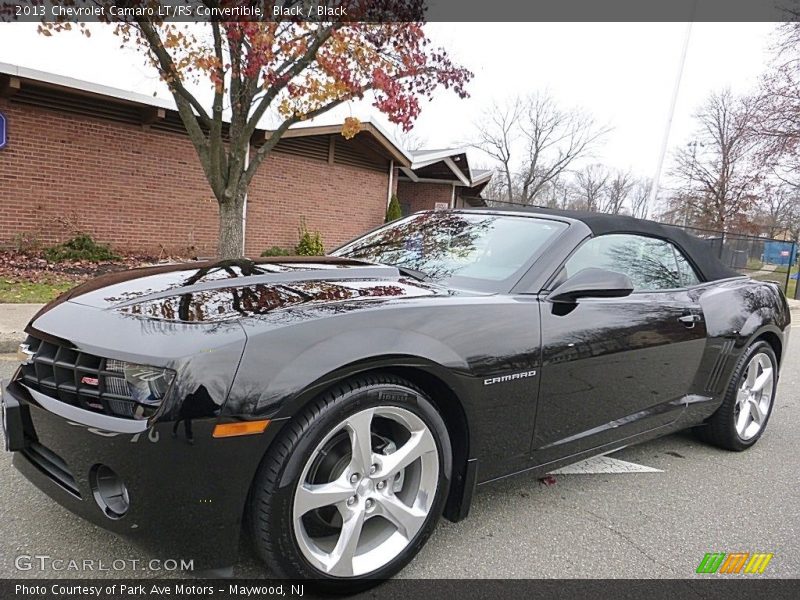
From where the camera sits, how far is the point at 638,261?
10.9 ft

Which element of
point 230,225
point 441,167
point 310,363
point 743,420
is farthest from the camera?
point 441,167

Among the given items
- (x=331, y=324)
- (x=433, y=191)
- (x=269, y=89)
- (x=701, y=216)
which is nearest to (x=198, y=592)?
(x=331, y=324)

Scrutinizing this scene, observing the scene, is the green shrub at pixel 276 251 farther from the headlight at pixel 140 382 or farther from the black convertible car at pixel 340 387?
the headlight at pixel 140 382

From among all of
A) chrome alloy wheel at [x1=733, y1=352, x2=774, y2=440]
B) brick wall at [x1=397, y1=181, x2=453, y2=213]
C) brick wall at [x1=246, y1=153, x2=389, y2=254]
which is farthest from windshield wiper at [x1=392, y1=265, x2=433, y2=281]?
brick wall at [x1=397, y1=181, x2=453, y2=213]

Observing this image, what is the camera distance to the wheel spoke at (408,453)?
2084 mm

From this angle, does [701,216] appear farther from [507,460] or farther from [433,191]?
[507,460]

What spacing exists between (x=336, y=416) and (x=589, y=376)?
1330 mm

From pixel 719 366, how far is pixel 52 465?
3506mm

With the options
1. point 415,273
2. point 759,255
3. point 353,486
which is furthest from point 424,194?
point 353,486

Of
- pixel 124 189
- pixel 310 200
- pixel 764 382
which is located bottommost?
pixel 764 382

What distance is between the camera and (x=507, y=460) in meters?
2.45
